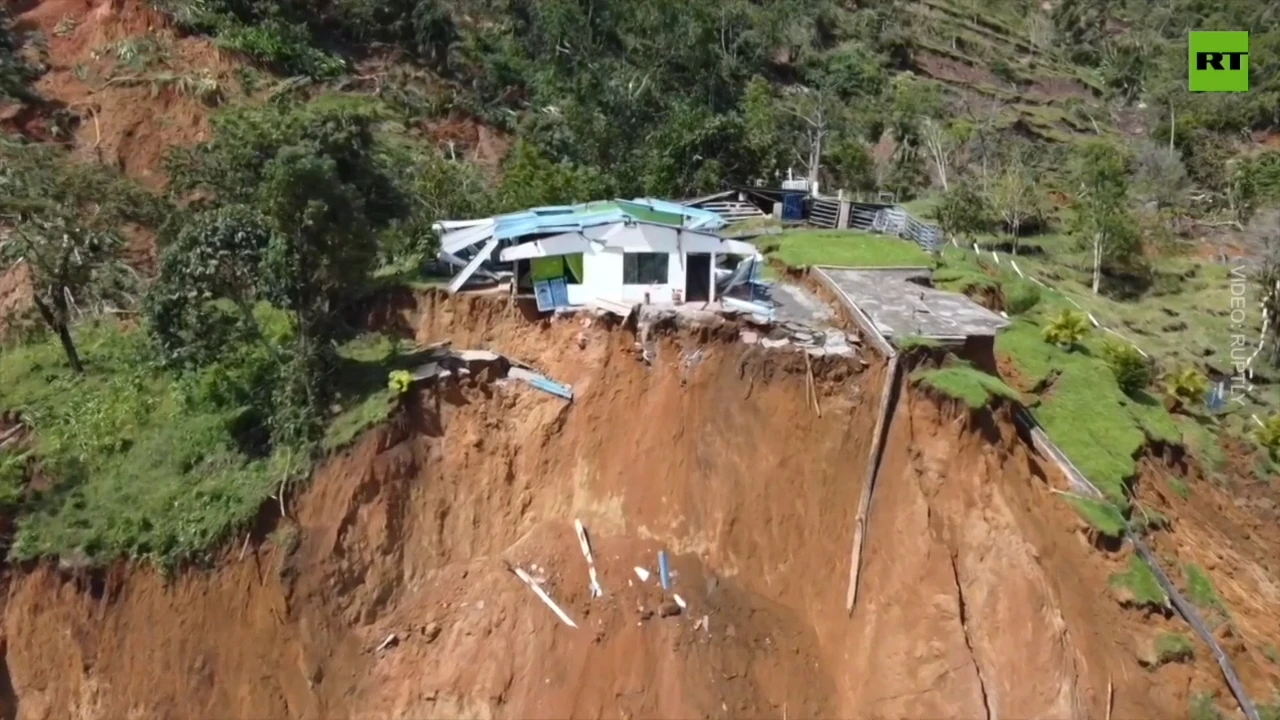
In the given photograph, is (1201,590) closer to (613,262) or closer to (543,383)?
(613,262)

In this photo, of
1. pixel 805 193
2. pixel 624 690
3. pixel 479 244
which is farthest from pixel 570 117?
pixel 624 690

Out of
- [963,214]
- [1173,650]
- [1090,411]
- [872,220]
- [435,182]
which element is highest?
[435,182]

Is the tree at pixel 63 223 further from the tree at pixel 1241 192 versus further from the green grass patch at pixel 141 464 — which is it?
the tree at pixel 1241 192

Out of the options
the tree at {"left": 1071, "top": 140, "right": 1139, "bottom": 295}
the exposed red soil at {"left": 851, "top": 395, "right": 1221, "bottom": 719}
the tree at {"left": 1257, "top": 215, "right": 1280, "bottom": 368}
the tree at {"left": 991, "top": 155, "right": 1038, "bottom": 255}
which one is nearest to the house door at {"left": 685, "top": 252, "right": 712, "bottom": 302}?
the exposed red soil at {"left": 851, "top": 395, "right": 1221, "bottom": 719}

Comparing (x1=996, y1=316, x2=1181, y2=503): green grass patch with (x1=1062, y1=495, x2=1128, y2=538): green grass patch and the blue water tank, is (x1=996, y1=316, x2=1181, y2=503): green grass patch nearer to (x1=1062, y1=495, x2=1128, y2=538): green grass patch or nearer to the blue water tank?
(x1=1062, y1=495, x2=1128, y2=538): green grass patch

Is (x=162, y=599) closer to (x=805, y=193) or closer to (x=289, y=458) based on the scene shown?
(x=289, y=458)

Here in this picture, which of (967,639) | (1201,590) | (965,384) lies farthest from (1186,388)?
(967,639)
